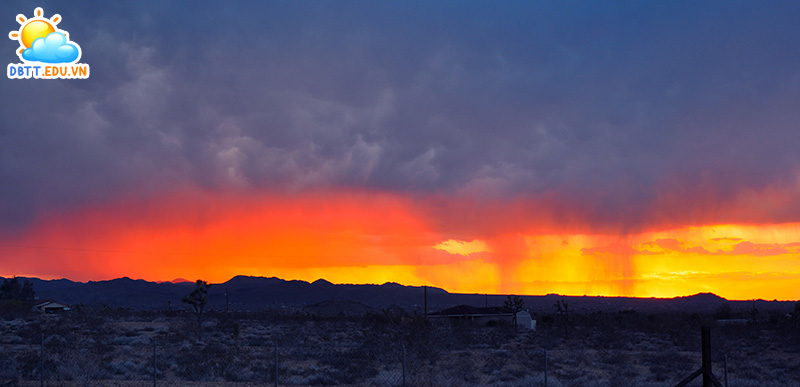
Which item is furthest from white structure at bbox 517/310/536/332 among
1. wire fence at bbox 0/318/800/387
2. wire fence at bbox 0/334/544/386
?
wire fence at bbox 0/334/544/386

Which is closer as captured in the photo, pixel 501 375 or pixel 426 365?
pixel 426 365

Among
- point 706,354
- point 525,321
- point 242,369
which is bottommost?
point 525,321

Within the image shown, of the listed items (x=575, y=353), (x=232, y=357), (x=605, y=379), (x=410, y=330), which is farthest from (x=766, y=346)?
(x=232, y=357)

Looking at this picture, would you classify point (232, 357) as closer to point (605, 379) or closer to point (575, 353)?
point (605, 379)

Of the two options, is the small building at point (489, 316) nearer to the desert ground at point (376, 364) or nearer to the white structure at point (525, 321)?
the white structure at point (525, 321)

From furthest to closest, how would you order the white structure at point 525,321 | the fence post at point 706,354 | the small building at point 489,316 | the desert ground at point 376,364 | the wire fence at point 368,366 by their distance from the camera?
the small building at point 489,316
the white structure at point 525,321
the desert ground at point 376,364
the wire fence at point 368,366
the fence post at point 706,354

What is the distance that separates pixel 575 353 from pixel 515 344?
32.4ft

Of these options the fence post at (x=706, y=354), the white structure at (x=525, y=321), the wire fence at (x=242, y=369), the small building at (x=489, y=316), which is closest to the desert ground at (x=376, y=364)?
the wire fence at (x=242, y=369)

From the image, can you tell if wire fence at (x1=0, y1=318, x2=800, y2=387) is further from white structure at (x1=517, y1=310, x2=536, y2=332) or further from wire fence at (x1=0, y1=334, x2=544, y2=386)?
white structure at (x1=517, y1=310, x2=536, y2=332)

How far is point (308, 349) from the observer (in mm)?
39781

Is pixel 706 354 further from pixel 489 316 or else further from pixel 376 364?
pixel 489 316

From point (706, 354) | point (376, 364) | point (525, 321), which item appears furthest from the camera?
point (525, 321)

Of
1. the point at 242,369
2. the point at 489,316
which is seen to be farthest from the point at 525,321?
the point at 242,369

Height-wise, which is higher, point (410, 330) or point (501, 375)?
point (410, 330)
